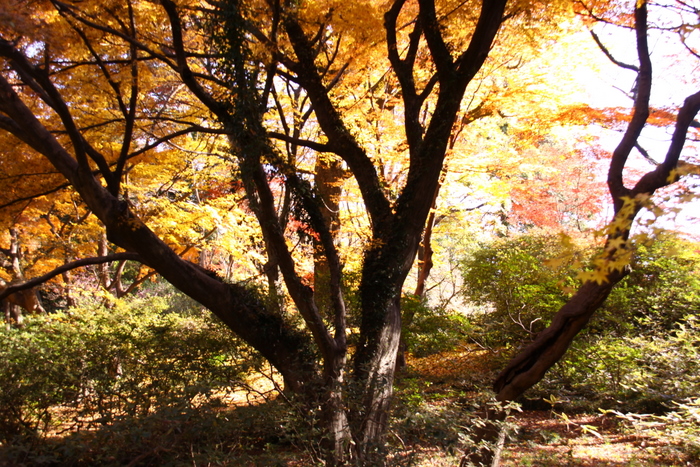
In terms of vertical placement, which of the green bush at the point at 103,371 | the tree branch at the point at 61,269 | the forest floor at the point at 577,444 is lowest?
the forest floor at the point at 577,444

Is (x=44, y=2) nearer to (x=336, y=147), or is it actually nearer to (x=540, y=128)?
(x=336, y=147)

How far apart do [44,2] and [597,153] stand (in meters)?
10.2

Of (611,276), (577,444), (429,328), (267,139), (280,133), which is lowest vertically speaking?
(577,444)

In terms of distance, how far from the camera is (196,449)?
2.97m

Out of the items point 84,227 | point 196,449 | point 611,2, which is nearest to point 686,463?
point 196,449

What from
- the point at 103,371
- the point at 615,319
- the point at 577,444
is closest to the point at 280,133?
the point at 103,371

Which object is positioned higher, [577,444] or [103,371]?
[103,371]

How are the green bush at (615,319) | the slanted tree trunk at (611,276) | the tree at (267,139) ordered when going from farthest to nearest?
the green bush at (615,319), the slanted tree trunk at (611,276), the tree at (267,139)

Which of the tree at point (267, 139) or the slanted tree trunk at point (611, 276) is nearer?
the tree at point (267, 139)

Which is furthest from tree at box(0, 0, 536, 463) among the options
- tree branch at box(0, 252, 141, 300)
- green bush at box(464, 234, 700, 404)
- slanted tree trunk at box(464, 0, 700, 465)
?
green bush at box(464, 234, 700, 404)

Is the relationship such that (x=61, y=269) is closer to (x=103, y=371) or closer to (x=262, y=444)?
(x=103, y=371)

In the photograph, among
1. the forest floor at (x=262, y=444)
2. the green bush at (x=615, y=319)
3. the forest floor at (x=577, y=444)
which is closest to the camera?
the forest floor at (x=262, y=444)

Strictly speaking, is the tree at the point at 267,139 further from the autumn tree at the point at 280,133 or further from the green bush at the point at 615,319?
the green bush at the point at 615,319

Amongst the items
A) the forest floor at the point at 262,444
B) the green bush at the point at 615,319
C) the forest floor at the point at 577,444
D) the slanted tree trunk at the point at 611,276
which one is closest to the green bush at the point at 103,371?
the forest floor at the point at 262,444
